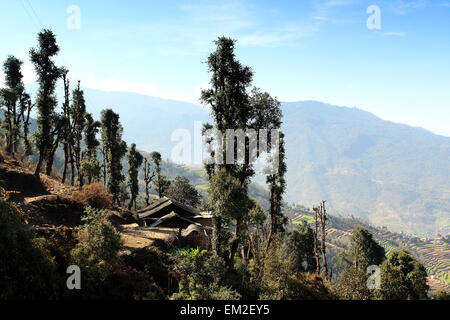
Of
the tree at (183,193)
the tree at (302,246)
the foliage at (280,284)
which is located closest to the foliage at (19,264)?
the foliage at (280,284)

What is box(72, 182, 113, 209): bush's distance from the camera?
23.6 m

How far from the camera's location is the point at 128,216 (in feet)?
98.6

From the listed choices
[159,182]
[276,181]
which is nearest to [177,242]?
[276,181]

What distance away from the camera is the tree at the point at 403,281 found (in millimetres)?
18422

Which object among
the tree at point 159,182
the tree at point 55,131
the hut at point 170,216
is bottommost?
the hut at point 170,216

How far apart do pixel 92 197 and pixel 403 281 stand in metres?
26.0

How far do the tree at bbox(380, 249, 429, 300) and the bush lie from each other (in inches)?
914

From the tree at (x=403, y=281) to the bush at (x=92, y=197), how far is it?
76.2ft

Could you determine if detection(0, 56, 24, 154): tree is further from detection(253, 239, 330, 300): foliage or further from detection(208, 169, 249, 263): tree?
detection(253, 239, 330, 300): foliage

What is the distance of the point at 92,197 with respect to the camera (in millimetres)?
24406

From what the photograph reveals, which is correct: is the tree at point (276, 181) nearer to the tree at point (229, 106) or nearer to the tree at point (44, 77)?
the tree at point (229, 106)

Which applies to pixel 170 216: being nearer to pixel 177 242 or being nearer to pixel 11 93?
pixel 177 242

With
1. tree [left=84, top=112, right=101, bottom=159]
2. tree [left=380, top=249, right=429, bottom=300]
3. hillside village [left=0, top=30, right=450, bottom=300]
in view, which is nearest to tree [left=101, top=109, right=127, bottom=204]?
tree [left=84, top=112, right=101, bottom=159]
